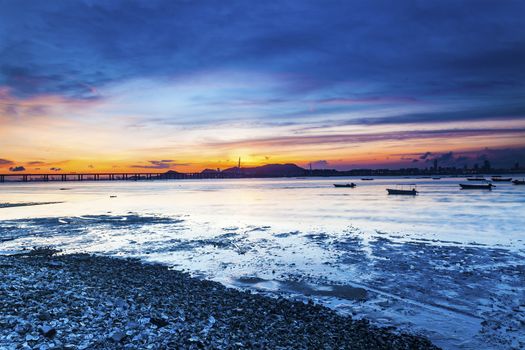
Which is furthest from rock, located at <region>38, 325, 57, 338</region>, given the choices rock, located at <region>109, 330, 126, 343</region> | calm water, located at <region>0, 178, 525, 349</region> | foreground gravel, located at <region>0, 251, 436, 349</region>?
calm water, located at <region>0, 178, 525, 349</region>

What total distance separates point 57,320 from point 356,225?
25741mm

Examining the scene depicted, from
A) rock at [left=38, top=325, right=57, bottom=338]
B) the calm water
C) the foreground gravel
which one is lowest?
the calm water

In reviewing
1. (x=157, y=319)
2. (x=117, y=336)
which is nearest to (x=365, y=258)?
(x=157, y=319)

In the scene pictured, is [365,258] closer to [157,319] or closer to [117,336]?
[157,319]

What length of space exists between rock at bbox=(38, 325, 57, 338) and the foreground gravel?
0.02 meters

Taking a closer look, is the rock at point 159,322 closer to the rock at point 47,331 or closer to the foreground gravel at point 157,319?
the foreground gravel at point 157,319

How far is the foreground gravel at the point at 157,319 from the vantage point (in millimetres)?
7641

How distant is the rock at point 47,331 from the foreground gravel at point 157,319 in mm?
18

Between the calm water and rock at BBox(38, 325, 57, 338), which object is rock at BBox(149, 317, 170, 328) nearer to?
rock at BBox(38, 325, 57, 338)

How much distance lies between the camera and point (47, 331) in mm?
7473

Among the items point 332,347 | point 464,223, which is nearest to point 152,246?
point 332,347

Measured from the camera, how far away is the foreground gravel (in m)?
7.64

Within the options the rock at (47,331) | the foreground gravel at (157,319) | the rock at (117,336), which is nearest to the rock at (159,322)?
the foreground gravel at (157,319)

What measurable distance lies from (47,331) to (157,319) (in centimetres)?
225
